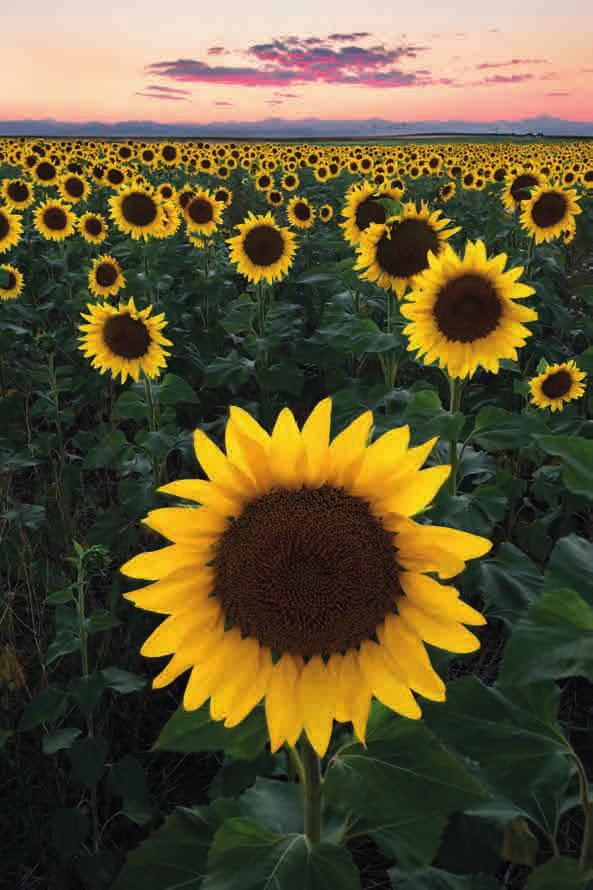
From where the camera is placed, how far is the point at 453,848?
1794 millimetres

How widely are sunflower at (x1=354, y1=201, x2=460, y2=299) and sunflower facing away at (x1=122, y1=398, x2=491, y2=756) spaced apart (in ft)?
12.0

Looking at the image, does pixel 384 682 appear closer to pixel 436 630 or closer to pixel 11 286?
pixel 436 630

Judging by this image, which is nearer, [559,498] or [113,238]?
[559,498]

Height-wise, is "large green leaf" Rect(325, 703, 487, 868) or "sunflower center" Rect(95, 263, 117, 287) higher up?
"sunflower center" Rect(95, 263, 117, 287)

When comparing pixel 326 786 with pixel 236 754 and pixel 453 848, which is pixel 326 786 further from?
pixel 453 848

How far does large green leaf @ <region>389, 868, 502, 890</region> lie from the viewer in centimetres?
164

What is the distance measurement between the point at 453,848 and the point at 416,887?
0.19 metres

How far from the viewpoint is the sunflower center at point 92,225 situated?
917 cm

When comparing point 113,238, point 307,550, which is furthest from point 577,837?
point 113,238

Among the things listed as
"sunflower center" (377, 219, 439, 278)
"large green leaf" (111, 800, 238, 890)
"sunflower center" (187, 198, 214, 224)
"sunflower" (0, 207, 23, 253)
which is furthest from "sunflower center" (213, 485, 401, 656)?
"sunflower" (0, 207, 23, 253)

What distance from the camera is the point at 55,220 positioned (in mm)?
9180

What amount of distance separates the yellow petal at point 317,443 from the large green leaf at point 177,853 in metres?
0.91

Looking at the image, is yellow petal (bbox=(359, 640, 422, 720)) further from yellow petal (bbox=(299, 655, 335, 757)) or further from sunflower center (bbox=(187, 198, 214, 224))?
sunflower center (bbox=(187, 198, 214, 224))

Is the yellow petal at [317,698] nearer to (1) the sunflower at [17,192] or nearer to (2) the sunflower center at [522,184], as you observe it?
(2) the sunflower center at [522,184]
